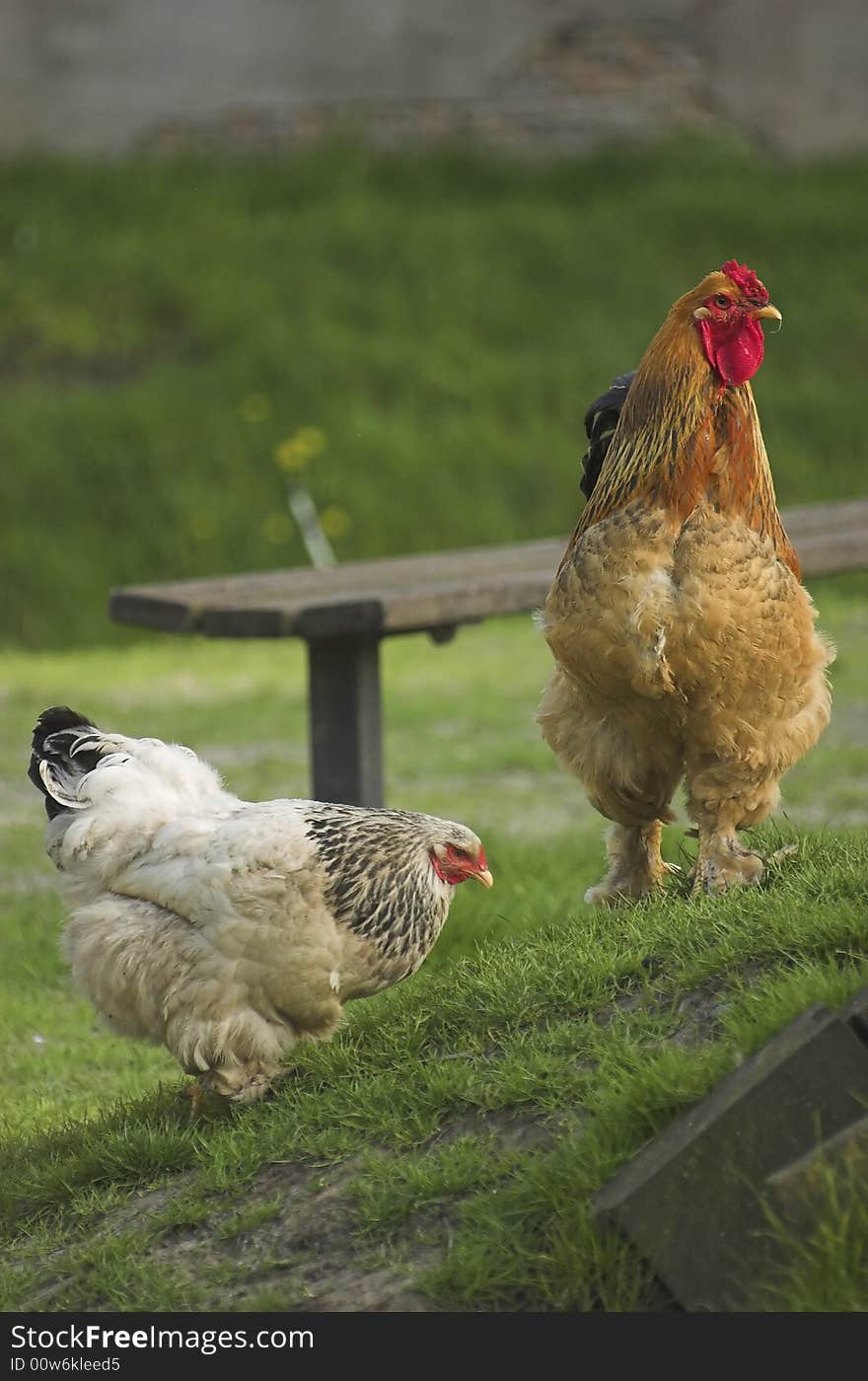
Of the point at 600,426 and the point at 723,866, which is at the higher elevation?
the point at 600,426

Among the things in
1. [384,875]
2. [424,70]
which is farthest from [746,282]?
[424,70]

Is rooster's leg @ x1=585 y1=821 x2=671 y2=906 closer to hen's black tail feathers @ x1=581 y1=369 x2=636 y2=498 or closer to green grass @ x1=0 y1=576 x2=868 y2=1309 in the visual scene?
green grass @ x1=0 y1=576 x2=868 y2=1309

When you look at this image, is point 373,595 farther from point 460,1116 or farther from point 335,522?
point 335,522

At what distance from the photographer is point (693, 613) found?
4.20 meters

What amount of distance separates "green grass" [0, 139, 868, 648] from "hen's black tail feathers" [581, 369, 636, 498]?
7702 millimetres

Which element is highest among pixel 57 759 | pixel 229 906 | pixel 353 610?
pixel 353 610

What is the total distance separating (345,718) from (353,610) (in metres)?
0.79

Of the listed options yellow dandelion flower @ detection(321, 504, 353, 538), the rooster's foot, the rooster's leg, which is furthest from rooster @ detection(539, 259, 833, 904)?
yellow dandelion flower @ detection(321, 504, 353, 538)

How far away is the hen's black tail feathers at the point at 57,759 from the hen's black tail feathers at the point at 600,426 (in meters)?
1.64

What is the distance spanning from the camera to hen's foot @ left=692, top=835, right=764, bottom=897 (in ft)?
14.9

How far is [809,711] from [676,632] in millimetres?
583

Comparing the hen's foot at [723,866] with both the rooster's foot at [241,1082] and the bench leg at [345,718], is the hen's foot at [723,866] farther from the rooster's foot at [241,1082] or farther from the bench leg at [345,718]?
the bench leg at [345,718]
